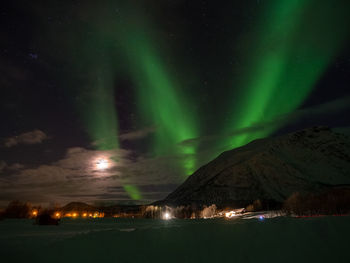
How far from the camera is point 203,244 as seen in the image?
18.0m

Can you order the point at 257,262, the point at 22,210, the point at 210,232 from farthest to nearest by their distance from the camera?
1. the point at 22,210
2. the point at 210,232
3. the point at 257,262

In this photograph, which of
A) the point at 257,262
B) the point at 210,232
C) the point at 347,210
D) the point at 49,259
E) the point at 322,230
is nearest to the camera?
the point at 49,259

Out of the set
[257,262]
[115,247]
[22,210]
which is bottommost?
[257,262]

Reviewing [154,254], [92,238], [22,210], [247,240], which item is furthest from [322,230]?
[22,210]

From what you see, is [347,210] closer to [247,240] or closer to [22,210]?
[247,240]

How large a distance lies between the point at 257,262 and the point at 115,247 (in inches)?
345

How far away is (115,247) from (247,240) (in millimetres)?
8720

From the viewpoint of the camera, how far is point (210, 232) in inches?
734

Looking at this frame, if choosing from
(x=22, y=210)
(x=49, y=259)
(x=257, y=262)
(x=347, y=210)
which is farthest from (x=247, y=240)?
(x=22, y=210)

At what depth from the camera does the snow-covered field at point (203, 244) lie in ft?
Answer: 48.7

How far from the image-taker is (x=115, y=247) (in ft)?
51.8

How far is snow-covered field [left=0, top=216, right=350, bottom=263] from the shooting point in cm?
1484

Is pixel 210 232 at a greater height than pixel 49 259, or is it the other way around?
pixel 210 232

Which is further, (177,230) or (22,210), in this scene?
(22,210)
